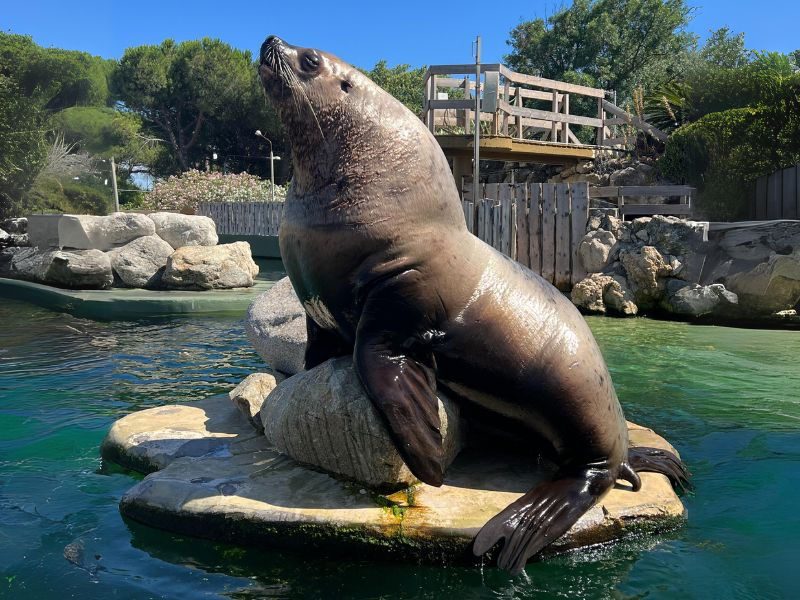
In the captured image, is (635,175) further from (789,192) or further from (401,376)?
(401,376)

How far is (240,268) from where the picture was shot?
12359 mm

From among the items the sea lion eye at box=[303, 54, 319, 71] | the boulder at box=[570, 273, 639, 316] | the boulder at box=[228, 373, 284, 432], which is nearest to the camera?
the sea lion eye at box=[303, 54, 319, 71]

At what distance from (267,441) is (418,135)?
1.88 meters

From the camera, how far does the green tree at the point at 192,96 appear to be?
4438cm

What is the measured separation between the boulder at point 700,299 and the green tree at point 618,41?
74.5ft

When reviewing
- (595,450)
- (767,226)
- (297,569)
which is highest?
(767,226)

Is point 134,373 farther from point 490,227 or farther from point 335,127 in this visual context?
point 490,227

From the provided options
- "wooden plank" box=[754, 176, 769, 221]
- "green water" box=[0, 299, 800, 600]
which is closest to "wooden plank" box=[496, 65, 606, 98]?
"wooden plank" box=[754, 176, 769, 221]

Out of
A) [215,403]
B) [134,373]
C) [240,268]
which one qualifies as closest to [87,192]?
[240,268]

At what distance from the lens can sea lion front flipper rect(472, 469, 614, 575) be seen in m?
2.97

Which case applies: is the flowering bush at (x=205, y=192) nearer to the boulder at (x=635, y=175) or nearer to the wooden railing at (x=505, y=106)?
the wooden railing at (x=505, y=106)

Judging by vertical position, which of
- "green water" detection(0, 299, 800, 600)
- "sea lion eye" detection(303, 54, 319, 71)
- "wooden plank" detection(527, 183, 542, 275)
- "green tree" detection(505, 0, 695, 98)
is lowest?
"green water" detection(0, 299, 800, 600)

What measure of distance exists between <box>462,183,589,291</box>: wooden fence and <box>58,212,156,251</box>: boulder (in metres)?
6.32

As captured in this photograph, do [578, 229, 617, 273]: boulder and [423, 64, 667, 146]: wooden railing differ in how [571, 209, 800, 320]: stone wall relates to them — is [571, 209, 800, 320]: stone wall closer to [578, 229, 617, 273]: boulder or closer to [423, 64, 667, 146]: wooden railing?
[578, 229, 617, 273]: boulder
